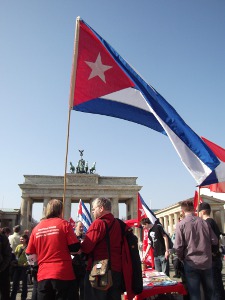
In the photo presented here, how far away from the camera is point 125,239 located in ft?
11.1

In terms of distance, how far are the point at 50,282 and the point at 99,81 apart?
12.9ft

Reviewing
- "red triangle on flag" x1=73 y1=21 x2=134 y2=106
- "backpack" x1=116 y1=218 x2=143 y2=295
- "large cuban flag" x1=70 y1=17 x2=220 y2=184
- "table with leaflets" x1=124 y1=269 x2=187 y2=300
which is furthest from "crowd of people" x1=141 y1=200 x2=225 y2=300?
"red triangle on flag" x1=73 y1=21 x2=134 y2=106

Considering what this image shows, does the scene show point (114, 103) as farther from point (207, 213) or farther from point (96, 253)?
point (96, 253)

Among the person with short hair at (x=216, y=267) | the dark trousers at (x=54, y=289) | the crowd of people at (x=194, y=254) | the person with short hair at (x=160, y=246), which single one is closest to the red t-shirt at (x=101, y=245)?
the dark trousers at (x=54, y=289)

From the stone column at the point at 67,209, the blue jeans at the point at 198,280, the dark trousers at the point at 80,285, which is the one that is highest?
the stone column at the point at 67,209

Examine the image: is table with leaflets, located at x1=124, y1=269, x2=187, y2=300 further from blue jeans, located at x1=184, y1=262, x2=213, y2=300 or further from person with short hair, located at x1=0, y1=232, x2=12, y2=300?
person with short hair, located at x1=0, y1=232, x2=12, y2=300

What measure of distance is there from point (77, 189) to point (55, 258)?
42.4 m

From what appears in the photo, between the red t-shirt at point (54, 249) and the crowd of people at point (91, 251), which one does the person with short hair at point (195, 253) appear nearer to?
the crowd of people at point (91, 251)

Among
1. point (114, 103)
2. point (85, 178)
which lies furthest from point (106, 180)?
point (114, 103)

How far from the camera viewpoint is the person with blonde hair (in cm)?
321

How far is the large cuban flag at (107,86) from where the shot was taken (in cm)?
542

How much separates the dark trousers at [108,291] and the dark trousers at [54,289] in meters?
0.25

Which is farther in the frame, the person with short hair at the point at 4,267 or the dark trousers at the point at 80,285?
the person with short hair at the point at 4,267

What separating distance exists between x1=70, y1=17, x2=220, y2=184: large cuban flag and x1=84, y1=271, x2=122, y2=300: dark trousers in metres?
2.96
